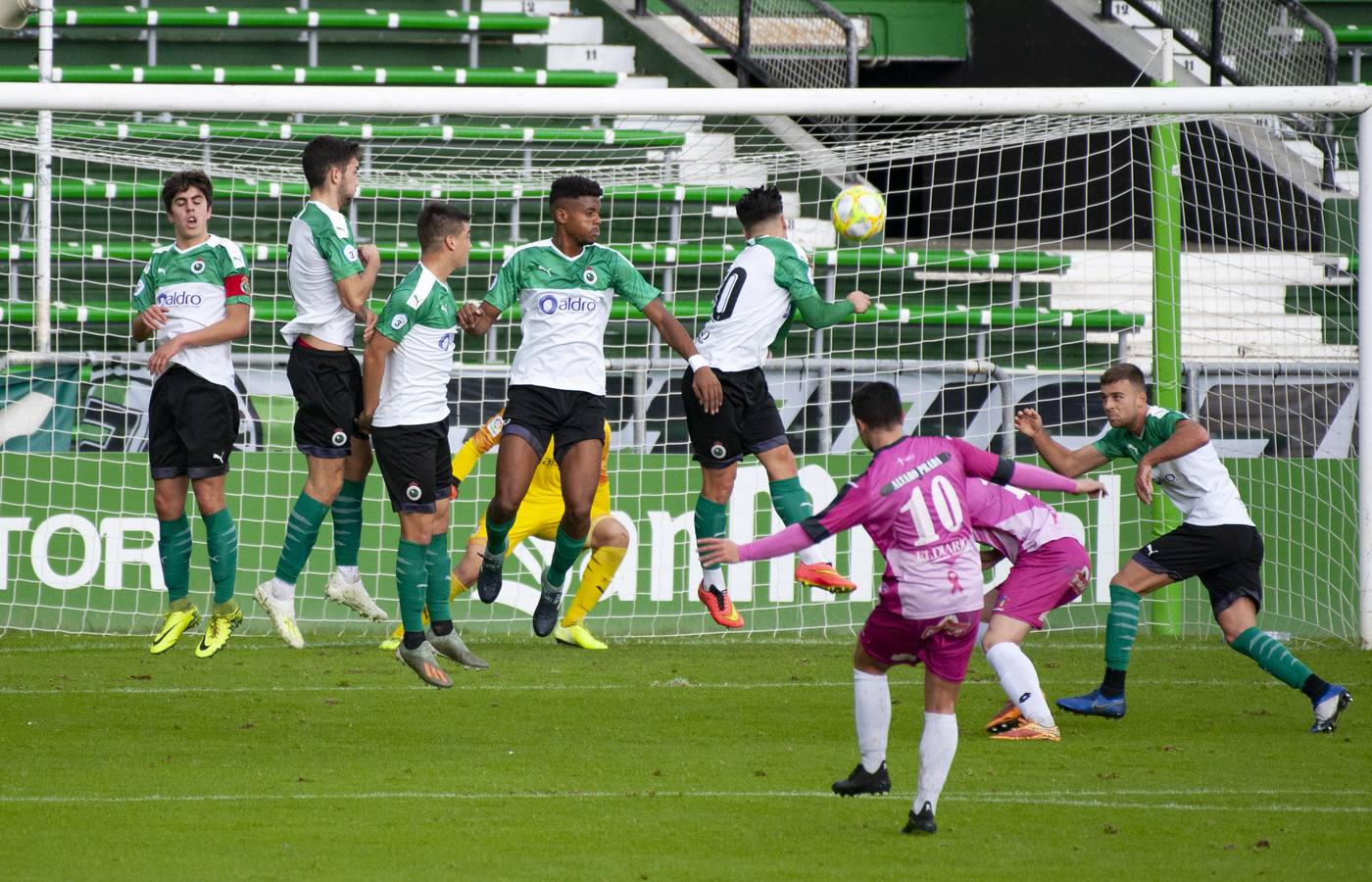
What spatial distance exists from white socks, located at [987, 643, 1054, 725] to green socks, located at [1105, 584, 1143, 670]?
0.72m

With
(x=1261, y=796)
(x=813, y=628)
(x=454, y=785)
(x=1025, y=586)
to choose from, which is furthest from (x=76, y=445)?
(x=1261, y=796)

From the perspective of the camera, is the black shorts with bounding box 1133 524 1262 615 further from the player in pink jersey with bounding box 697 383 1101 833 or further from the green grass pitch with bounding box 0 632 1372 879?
the player in pink jersey with bounding box 697 383 1101 833

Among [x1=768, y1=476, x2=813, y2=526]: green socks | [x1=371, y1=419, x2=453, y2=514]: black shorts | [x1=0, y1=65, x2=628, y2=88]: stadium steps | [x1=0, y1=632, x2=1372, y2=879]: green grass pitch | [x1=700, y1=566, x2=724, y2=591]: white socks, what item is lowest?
[x1=0, y1=632, x2=1372, y2=879]: green grass pitch

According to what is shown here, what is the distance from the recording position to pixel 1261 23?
16281 millimetres

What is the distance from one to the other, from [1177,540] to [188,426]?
4639 millimetres

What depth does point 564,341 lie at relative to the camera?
8320 mm

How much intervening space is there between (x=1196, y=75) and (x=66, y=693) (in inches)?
513

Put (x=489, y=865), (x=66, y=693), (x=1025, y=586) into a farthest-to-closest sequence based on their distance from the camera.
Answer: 1. (x=66, y=693)
2. (x=1025, y=586)
3. (x=489, y=865)

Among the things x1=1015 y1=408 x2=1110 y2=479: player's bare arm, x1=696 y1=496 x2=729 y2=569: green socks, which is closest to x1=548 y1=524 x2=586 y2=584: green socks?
x1=696 y1=496 x2=729 y2=569: green socks

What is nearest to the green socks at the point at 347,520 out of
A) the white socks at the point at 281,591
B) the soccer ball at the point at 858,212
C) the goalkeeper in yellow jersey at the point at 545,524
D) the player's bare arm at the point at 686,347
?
the white socks at the point at 281,591

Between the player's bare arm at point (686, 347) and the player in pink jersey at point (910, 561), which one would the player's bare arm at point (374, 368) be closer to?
the player's bare arm at point (686, 347)

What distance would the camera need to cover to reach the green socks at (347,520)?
847 centimetres

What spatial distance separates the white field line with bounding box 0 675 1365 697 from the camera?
8.65 meters

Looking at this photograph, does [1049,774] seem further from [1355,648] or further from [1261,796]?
[1355,648]
